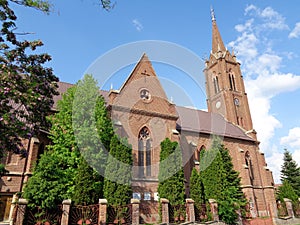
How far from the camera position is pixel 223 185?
19609 millimetres

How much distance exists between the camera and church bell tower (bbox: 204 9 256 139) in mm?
35000

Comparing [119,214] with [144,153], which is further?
[144,153]

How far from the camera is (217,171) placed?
20.2 meters

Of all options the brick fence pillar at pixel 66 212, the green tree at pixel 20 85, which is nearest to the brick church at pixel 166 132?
the brick fence pillar at pixel 66 212

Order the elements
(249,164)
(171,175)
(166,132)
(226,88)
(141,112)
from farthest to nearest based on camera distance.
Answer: (226,88), (249,164), (166,132), (141,112), (171,175)

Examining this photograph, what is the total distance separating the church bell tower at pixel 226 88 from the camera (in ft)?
115

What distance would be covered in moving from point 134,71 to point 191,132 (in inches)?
366

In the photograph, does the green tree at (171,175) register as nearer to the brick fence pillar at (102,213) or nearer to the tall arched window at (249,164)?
the brick fence pillar at (102,213)

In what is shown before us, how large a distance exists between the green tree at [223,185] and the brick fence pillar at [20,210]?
12893 millimetres

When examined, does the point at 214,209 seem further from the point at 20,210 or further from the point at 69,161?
the point at 20,210

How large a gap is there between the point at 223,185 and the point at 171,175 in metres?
5.00

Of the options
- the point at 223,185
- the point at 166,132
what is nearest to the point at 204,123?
the point at 166,132

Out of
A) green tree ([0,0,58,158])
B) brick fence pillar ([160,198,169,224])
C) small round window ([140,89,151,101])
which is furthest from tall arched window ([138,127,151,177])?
green tree ([0,0,58,158])

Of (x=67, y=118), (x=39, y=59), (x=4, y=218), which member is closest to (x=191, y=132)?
(x=67, y=118)
